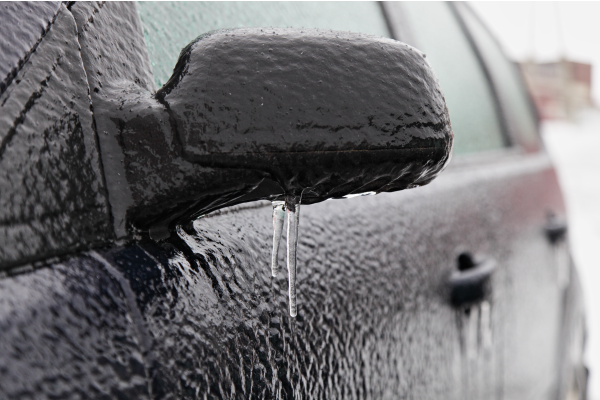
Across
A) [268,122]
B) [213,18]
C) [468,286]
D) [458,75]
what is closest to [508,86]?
[458,75]

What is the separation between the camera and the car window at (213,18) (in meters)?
0.97

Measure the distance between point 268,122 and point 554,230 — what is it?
2226 millimetres

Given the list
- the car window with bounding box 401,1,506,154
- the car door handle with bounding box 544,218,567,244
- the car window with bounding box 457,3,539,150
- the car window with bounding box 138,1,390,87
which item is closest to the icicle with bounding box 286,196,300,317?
the car window with bounding box 138,1,390,87

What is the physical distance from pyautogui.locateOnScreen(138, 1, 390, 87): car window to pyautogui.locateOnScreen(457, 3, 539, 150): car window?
4.25 ft

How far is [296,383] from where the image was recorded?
2.76 ft

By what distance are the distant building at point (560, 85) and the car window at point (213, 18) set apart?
10.3m

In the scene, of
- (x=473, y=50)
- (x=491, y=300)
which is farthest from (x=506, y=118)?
(x=491, y=300)

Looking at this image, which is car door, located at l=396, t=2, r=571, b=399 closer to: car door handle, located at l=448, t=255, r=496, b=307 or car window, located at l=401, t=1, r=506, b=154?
car window, located at l=401, t=1, r=506, b=154

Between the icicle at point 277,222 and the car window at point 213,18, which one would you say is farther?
the car window at point 213,18

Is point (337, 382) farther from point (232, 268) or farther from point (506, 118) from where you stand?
point (506, 118)

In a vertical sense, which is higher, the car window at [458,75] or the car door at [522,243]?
the car window at [458,75]

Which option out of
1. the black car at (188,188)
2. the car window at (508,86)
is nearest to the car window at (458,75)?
the car window at (508,86)

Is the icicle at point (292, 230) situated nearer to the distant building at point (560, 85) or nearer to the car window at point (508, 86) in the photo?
the car window at point (508, 86)

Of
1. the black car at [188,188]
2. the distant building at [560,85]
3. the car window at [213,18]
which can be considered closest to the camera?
the black car at [188,188]
